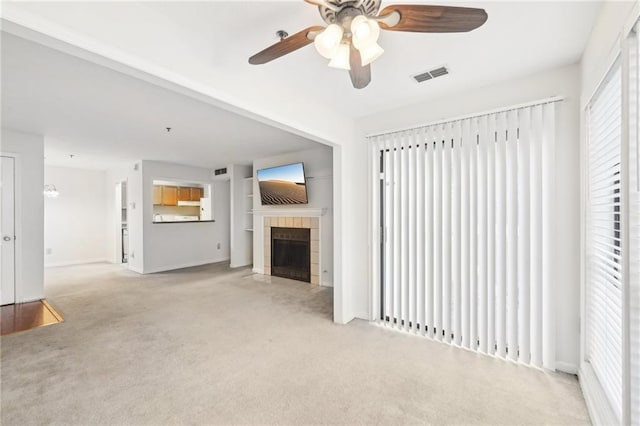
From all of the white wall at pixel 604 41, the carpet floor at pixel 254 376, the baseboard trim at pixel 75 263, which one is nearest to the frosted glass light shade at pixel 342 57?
the white wall at pixel 604 41

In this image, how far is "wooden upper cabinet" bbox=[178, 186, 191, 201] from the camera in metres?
7.44

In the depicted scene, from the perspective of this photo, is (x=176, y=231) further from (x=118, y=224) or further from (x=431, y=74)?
(x=431, y=74)

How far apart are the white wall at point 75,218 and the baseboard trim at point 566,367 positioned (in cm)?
892

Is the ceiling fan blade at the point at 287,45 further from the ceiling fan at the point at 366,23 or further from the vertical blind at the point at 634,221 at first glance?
the vertical blind at the point at 634,221

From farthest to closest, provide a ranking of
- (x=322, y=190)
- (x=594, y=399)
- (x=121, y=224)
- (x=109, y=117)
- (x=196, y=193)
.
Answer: (x=196, y=193) < (x=121, y=224) < (x=322, y=190) < (x=109, y=117) < (x=594, y=399)

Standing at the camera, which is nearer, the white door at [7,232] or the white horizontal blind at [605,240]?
the white horizontal blind at [605,240]

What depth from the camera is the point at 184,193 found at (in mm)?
7527

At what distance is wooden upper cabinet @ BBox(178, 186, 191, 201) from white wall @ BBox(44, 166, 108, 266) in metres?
1.88

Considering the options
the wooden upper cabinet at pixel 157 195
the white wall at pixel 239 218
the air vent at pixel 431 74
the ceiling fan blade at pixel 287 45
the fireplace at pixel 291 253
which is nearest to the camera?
the ceiling fan blade at pixel 287 45

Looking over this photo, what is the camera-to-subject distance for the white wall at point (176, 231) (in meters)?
5.82

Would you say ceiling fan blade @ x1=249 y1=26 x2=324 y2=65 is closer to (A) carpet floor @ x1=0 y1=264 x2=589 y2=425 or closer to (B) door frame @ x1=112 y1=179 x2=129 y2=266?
(A) carpet floor @ x1=0 y1=264 x2=589 y2=425

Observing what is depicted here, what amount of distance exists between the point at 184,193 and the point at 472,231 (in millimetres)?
7138

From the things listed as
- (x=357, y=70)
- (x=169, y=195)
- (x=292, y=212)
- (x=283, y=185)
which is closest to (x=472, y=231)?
(x=357, y=70)

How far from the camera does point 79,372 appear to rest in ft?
7.13
